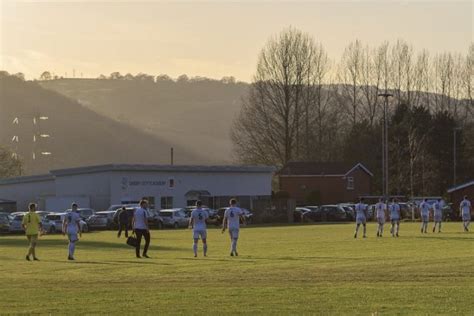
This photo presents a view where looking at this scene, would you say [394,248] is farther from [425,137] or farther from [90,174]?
[425,137]

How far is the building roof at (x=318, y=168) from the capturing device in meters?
106

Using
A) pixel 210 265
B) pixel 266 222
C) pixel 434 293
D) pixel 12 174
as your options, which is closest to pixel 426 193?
pixel 266 222

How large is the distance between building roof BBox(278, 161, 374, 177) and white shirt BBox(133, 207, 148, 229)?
71.4 meters

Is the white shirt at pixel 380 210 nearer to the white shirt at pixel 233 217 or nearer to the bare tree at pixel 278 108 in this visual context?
the white shirt at pixel 233 217

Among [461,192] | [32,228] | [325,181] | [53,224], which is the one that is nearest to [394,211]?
[32,228]

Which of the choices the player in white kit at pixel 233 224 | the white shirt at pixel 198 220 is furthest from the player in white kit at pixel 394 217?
the white shirt at pixel 198 220

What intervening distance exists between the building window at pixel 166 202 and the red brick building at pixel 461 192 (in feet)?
81.3

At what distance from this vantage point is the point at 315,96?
112m

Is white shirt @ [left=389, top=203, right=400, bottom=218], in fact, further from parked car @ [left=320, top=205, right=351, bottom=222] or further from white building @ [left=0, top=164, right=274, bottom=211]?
white building @ [left=0, top=164, right=274, bottom=211]

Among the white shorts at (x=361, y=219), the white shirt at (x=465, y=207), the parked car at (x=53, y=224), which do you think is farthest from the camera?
the parked car at (x=53, y=224)

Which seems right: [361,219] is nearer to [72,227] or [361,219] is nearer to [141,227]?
[141,227]

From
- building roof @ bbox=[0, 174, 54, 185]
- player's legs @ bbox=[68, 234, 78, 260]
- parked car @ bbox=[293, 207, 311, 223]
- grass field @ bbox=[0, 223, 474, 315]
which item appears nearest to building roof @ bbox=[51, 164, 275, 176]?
building roof @ bbox=[0, 174, 54, 185]

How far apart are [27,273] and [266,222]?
57456 mm

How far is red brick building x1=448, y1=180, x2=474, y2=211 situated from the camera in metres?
90.7
